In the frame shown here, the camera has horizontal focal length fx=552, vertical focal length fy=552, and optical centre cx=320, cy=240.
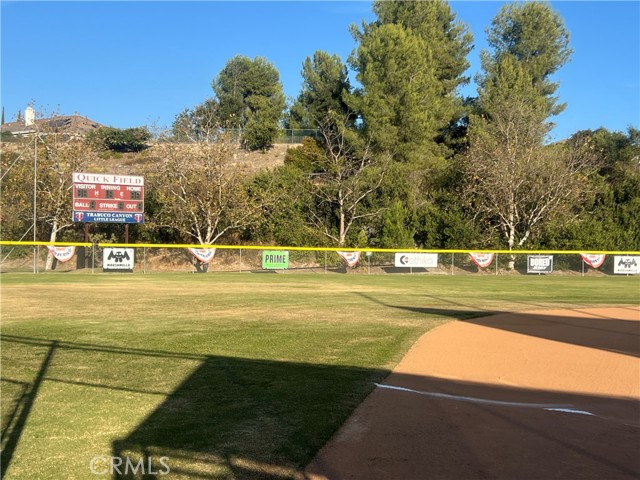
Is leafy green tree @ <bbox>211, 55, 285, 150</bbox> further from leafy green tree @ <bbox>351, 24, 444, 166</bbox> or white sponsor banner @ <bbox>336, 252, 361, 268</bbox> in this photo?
white sponsor banner @ <bbox>336, 252, 361, 268</bbox>

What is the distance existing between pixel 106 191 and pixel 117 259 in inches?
183

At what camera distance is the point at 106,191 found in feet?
122

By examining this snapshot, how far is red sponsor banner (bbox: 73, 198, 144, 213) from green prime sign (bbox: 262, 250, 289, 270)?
A: 365 inches

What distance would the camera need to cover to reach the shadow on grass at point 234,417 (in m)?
5.08

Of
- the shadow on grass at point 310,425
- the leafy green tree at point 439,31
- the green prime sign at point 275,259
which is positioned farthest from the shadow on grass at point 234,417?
the leafy green tree at point 439,31

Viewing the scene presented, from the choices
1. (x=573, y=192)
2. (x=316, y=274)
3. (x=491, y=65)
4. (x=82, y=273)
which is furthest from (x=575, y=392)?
(x=491, y=65)

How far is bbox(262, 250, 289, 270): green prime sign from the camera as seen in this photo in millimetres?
39688

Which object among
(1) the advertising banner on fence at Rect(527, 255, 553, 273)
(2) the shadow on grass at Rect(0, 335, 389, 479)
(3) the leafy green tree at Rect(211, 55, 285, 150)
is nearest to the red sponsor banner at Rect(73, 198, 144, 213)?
(1) the advertising banner on fence at Rect(527, 255, 553, 273)

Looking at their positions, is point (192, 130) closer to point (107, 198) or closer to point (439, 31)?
point (107, 198)

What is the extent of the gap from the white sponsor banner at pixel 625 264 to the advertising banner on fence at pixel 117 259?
3455cm

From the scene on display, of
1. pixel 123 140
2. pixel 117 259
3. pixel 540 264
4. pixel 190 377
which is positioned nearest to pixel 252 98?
pixel 123 140

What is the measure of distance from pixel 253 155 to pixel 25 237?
111 ft

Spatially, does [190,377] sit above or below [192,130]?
below

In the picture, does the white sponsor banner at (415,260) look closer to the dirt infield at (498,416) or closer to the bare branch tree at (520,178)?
the bare branch tree at (520,178)
